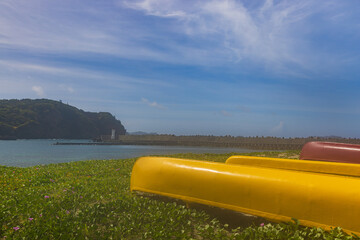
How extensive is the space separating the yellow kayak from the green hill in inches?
Result: 5491

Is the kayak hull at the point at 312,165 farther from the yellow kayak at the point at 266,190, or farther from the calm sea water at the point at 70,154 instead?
the calm sea water at the point at 70,154

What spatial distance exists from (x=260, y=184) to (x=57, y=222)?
343 cm

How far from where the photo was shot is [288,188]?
15.0 ft

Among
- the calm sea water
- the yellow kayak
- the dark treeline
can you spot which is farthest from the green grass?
the dark treeline

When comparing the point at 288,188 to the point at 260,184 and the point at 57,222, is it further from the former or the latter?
the point at 57,222

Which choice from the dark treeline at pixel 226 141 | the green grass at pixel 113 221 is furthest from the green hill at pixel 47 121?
the green grass at pixel 113 221

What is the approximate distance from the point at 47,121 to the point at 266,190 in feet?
517

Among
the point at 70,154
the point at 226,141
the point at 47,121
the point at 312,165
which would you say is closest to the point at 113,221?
the point at 312,165

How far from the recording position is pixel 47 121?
146000 mm

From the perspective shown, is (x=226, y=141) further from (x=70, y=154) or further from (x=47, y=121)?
(x=47, y=121)

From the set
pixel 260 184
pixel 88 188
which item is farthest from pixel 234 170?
pixel 88 188

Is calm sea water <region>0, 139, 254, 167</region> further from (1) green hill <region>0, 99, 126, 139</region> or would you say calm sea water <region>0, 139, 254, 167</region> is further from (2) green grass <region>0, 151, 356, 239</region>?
(1) green hill <region>0, 99, 126, 139</region>

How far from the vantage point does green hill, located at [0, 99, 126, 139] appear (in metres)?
131

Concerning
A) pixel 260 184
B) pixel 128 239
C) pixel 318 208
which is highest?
pixel 260 184
